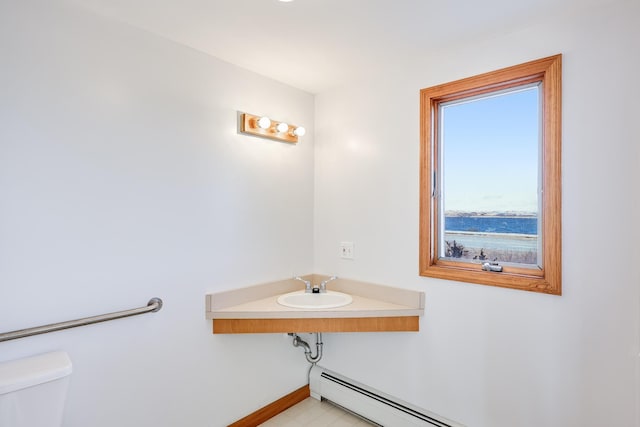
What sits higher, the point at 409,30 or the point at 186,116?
the point at 409,30

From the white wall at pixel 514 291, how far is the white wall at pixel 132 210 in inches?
24.2

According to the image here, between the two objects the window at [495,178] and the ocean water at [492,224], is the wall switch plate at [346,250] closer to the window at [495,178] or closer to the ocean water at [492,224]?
the window at [495,178]

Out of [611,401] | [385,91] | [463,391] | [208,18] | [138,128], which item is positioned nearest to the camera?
[611,401]

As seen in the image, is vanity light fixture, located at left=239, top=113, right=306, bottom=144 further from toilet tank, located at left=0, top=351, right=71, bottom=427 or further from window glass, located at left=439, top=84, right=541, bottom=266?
toilet tank, located at left=0, top=351, right=71, bottom=427

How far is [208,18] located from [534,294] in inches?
78.6

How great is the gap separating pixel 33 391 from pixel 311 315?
1.20 metres

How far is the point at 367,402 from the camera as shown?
7.17ft

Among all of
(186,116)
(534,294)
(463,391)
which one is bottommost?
(463,391)

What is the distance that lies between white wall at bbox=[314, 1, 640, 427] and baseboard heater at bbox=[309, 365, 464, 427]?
6 cm

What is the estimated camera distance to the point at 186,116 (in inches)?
72.2

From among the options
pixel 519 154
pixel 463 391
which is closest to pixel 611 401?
pixel 463 391

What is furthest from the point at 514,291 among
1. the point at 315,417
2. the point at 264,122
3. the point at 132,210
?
the point at 132,210

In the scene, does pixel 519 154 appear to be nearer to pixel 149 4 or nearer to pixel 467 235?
pixel 467 235

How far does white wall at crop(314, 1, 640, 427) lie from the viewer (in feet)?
4.56
